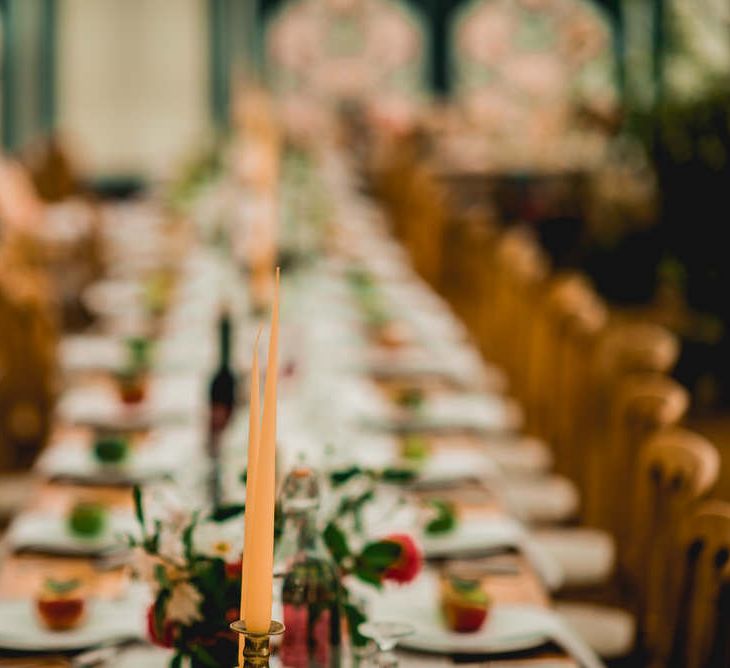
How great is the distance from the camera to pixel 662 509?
2484mm

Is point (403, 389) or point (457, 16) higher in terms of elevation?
point (457, 16)

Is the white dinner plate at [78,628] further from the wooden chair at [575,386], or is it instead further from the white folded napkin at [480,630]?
the wooden chair at [575,386]

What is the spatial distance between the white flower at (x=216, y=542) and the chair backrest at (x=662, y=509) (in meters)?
0.88

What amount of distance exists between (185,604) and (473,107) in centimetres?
1475

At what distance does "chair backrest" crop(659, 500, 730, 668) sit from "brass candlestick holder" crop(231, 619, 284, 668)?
1.05 m

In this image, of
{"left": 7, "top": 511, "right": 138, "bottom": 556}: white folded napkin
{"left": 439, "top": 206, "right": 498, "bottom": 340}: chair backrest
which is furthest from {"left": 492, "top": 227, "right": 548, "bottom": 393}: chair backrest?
{"left": 7, "top": 511, "right": 138, "bottom": 556}: white folded napkin

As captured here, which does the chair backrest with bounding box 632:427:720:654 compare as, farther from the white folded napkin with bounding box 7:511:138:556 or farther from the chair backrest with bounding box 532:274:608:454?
the chair backrest with bounding box 532:274:608:454

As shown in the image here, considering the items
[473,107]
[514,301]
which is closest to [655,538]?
[514,301]

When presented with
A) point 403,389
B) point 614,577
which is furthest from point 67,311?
point 614,577

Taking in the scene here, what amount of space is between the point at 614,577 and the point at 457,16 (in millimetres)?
15289

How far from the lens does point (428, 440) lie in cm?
315

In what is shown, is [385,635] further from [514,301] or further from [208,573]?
[514,301]

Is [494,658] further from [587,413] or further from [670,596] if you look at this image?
[587,413]

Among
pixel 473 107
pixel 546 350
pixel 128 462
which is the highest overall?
pixel 473 107
